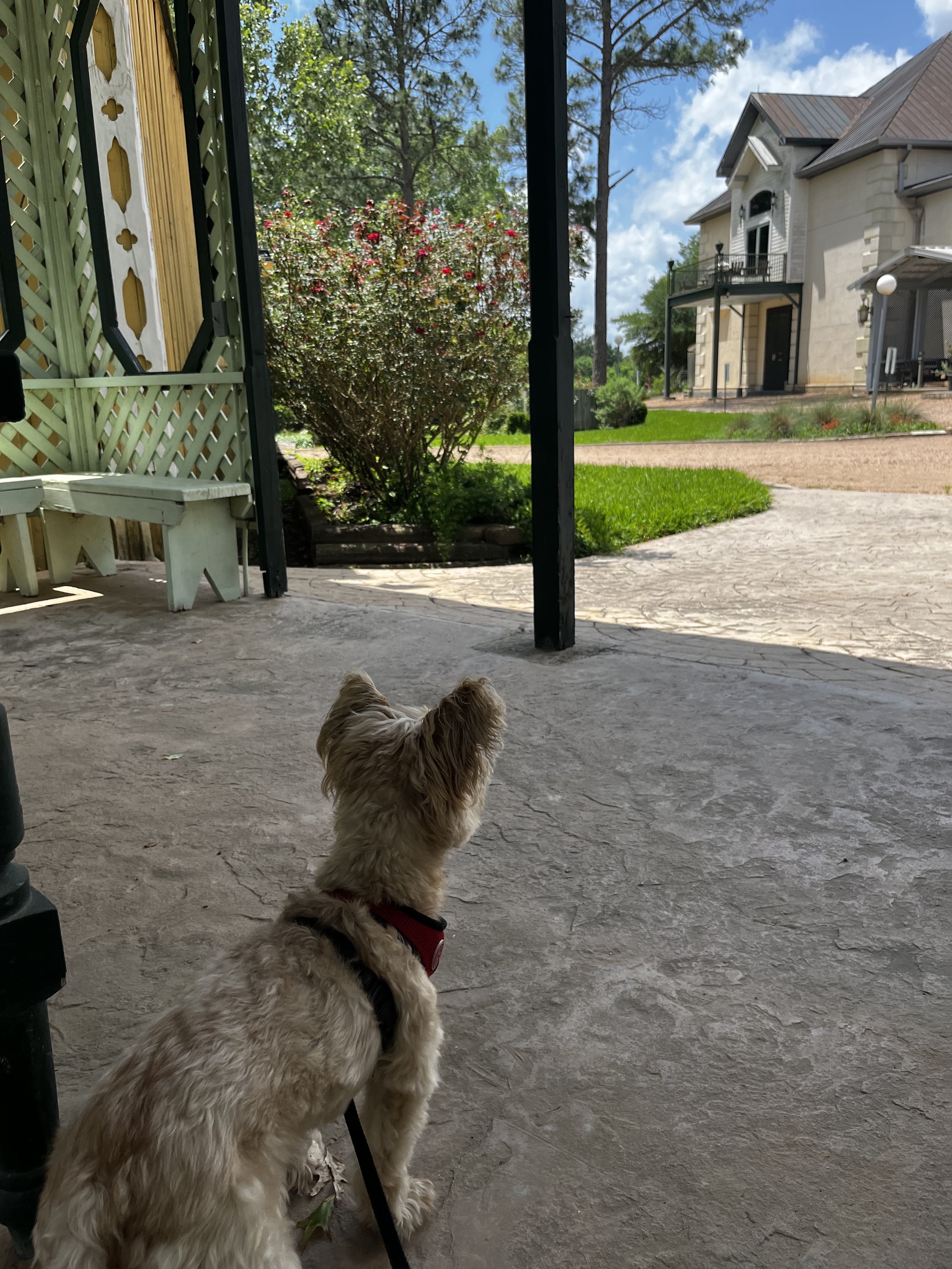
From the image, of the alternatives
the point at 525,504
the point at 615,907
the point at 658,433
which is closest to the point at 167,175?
the point at 525,504

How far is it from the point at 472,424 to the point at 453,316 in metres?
1.16

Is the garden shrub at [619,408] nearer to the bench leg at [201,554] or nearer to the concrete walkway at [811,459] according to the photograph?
the concrete walkway at [811,459]

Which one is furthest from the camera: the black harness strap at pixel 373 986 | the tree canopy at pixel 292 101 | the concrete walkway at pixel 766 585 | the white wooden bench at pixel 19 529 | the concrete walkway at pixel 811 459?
the tree canopy at pixel 292 101

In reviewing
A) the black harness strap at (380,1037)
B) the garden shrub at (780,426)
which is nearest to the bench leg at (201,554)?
the black harness strap at (380,1037)

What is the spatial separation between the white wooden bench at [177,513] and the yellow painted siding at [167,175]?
68.0 inches

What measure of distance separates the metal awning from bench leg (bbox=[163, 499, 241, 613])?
19.7m

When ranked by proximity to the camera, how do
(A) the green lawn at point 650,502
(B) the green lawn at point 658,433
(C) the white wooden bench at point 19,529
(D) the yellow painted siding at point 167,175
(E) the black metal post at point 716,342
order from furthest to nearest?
(E) the black metal post at point 716,342 < (B) the green lawn at point 658,433 < (A) the green lawn at point 650,502 < (D) the yellow painted siding at point 167,175 < (C) the white wooden bench at point 19,529

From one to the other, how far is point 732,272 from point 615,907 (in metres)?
34.2

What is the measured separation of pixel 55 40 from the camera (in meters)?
6.77

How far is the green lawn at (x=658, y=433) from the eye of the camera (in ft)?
70.1

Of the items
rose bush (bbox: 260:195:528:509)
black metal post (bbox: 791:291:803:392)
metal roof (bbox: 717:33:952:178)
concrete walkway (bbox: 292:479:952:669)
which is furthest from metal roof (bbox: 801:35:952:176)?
rose bush (bbox: 260:195:528:509)

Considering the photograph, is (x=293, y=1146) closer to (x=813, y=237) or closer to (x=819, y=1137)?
(x=819, y=1137)

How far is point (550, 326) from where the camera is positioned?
475cm

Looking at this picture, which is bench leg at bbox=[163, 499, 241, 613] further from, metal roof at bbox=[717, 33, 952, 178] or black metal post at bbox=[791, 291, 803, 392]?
black metal post at bbox=[791, 291, 803, 392]
